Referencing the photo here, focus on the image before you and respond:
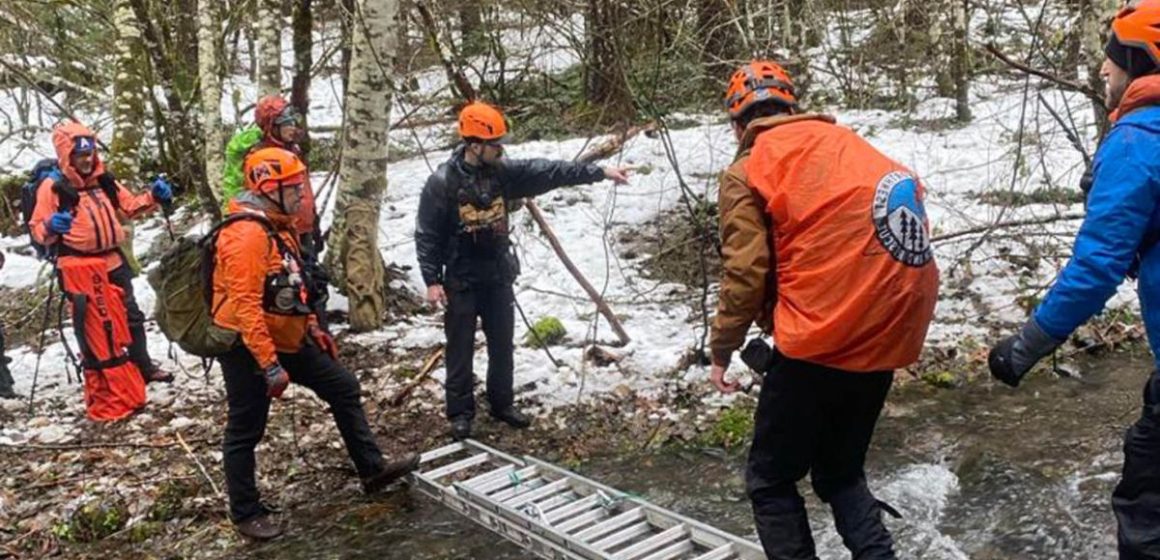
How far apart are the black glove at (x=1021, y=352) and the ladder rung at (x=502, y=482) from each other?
3195mm

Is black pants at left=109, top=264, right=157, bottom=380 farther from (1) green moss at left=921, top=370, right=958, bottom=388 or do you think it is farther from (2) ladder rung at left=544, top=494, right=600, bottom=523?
(1) green moss at left=921, top=370, right=958, bottom=388

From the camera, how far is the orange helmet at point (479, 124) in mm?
6453

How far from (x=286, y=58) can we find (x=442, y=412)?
16885mm

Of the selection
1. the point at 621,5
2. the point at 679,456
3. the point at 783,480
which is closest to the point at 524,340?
the point at 679,456

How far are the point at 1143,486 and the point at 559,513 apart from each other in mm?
2939

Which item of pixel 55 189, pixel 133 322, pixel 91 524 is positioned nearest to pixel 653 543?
pixel 91 524

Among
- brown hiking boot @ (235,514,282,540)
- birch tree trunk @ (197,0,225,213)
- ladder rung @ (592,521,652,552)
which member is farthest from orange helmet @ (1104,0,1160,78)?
birch tree trunk @ (197,0,225,213)

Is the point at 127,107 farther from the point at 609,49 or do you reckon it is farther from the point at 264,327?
the point at 264,327

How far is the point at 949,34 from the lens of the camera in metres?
14.5

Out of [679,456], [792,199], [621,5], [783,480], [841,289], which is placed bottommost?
[679,456]

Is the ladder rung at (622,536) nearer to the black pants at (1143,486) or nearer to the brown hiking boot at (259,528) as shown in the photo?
the brown hiking boot at (259,528)

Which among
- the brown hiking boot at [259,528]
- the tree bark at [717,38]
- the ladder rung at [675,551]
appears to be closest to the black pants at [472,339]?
the brown hiking boot at [259,528]

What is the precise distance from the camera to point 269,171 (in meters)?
5.43

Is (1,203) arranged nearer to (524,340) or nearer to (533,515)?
(524,340)
